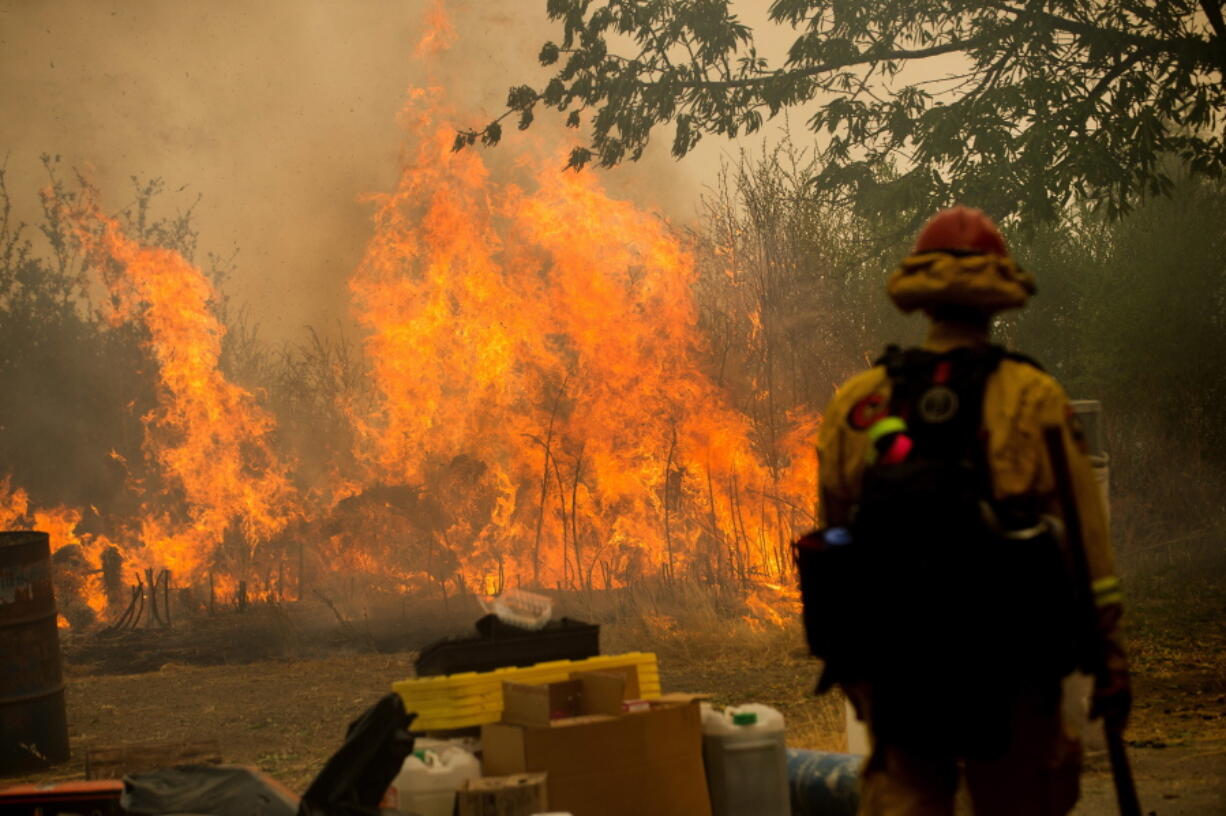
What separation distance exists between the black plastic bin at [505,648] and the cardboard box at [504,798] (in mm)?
804

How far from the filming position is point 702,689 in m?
9.25

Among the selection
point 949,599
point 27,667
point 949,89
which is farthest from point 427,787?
point 949,89

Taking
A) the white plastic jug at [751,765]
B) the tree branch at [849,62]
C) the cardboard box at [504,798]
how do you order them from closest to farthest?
the cardboard box at [504,798], the white plastic jug at [751,765], the tree branch at [849,62]

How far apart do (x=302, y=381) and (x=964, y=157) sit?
11.5m

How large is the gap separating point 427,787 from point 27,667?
16.4 feet

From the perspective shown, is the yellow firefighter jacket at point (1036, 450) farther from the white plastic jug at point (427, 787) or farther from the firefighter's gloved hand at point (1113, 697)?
the white plastic jug at point (427, 787)

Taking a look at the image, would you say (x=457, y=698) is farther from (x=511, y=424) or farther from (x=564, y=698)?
(x=511, y=424)

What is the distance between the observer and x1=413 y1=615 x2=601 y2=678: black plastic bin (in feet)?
16.4

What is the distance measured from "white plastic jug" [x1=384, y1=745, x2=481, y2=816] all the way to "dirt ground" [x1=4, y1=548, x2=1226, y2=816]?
2.63 m

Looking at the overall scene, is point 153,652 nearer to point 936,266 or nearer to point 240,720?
point 240,720

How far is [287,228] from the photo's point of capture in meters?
18.7

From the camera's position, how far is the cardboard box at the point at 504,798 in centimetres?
421

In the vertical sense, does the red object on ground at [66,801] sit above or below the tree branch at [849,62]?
below

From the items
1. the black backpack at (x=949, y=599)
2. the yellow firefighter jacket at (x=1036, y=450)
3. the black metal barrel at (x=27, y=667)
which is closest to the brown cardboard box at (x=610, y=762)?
the black backpack at (x=949, y=599)
